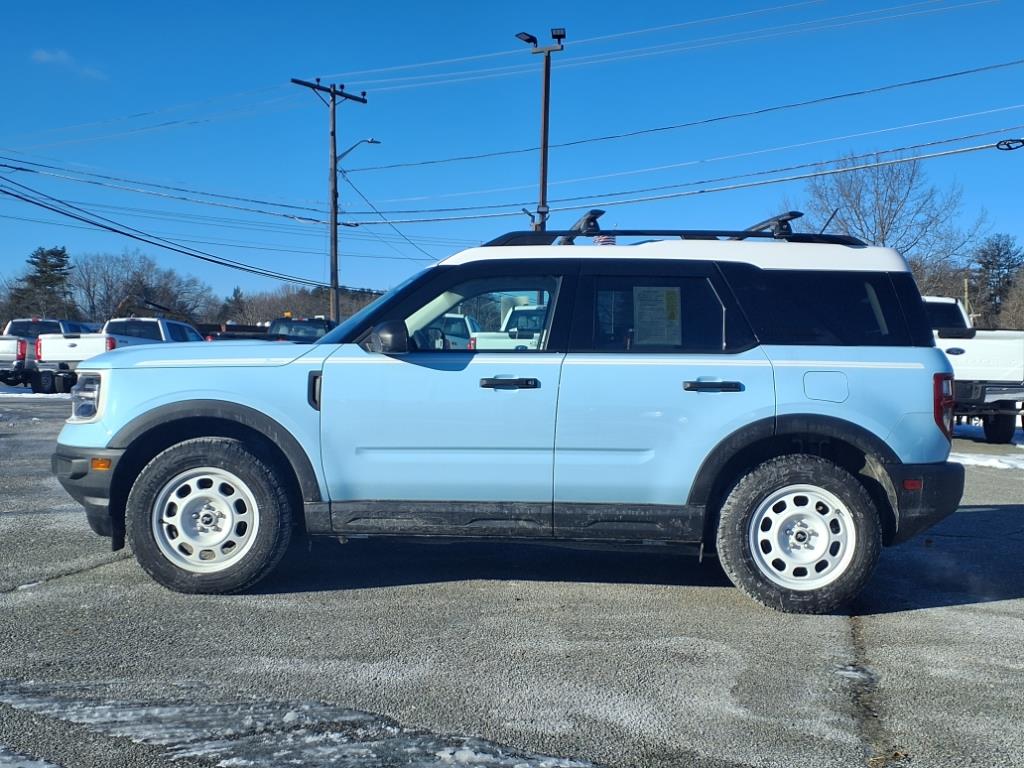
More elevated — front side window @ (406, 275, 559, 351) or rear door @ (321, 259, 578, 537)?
front side window @ (406, 275, 559, 351)

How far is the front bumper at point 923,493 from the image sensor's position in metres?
4.86

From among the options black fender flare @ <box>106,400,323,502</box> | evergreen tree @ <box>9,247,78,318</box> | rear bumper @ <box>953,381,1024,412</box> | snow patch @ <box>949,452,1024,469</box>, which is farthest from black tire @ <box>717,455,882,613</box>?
evergreen tree @ <box>9,247,78,318</box>

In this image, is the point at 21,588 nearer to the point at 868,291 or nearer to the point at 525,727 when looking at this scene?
the point at 525,727

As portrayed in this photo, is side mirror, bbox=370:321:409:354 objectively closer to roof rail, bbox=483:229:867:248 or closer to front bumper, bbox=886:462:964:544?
roof rail, bbox=483:229:867:248

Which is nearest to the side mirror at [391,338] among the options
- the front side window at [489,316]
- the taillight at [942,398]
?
the front side window at [489,316]

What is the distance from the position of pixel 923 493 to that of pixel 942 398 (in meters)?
0.52

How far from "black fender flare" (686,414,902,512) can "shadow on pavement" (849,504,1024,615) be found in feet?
3.13

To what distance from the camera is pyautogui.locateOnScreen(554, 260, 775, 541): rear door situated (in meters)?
4.88

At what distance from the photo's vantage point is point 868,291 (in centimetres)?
505

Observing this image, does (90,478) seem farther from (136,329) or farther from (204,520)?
(136,329)

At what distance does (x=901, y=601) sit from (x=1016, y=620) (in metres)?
0.59

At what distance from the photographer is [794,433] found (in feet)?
16.1

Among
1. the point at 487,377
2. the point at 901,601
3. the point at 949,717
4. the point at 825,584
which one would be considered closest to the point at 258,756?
the point at 487,377

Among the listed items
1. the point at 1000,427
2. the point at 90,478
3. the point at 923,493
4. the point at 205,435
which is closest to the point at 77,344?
the point at 90,478
